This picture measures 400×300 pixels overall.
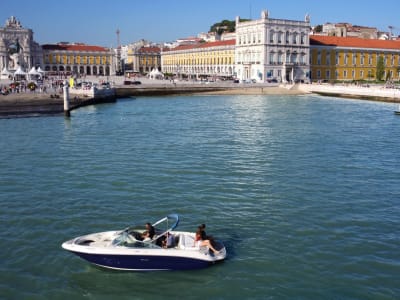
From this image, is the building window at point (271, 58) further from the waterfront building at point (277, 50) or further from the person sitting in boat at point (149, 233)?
the person sitting in boat at point (149, 233)

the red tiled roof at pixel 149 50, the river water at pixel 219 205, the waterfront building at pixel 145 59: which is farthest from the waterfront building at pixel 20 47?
the river water at pixel 219 205

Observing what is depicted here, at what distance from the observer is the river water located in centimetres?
1119

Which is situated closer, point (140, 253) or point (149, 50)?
point (140, 253)

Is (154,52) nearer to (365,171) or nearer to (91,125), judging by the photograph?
(91,125)

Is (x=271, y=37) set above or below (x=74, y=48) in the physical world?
below

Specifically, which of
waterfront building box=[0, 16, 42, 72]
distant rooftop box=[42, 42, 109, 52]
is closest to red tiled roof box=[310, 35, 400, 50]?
distant rooftop box=[42, 42, 109, 52]

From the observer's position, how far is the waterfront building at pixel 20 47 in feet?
379

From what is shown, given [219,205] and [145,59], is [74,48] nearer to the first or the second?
[145,59]

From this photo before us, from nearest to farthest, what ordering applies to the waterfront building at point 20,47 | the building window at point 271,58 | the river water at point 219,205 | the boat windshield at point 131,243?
1. the river water at point 219,205
2. the boat windshield at point 131,243
3. the building window at point 271,58
4. the waterfront building at point 20,47

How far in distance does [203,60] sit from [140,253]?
102939mm

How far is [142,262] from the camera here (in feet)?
37.5

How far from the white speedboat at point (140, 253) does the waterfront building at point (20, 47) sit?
110 meters

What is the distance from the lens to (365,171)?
21.3 m

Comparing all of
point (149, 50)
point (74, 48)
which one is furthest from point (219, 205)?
point (149, 50)
